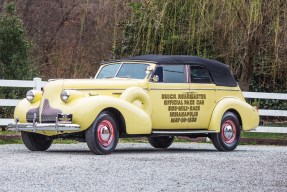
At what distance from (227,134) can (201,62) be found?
1.44m

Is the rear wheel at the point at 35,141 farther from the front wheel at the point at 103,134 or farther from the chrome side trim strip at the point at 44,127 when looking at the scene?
the front wheel at the point at 103,134

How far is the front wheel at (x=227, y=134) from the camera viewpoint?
16125mm

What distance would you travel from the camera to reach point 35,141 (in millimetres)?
15227

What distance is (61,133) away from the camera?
47.1 feet

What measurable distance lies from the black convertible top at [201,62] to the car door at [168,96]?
111mm

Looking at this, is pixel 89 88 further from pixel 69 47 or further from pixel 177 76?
pixel 69 47

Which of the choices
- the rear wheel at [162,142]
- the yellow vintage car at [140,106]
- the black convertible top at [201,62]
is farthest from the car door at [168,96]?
the rear wheel at [162,142]

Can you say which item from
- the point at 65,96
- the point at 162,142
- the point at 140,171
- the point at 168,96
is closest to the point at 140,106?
the point at 168,96

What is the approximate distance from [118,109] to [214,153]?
211 cm

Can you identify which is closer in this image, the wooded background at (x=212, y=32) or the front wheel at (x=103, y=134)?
the front wheel at (x=103, y=134)

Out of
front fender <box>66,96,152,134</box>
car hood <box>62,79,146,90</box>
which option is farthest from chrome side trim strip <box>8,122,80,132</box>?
car hood <box>62,79,146,90</box>

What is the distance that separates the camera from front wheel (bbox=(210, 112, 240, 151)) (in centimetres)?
1612

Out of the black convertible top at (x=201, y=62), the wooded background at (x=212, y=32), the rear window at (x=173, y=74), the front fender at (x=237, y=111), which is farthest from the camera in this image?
the wooded background at (x=212, y=32)

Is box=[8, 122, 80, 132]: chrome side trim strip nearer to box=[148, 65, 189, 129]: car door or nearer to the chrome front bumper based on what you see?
the chrome front bumper
